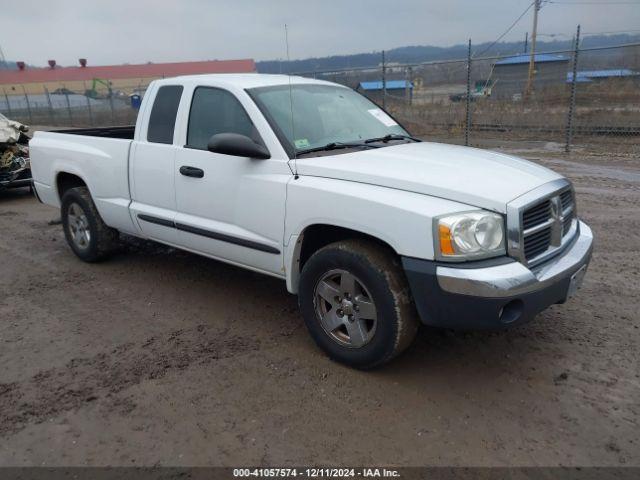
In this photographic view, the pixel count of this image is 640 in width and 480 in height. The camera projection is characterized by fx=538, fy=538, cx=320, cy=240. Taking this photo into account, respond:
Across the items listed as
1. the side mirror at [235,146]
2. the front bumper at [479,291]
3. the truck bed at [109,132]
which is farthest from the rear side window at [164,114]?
the front bumper at [479,291]

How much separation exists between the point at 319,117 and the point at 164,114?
1.43 m

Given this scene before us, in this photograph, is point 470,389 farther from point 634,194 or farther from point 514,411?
point 634,194

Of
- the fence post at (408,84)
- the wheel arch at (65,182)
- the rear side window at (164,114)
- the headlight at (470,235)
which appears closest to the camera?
the headlight at (470,235)

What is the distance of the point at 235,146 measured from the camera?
3682 millimetres

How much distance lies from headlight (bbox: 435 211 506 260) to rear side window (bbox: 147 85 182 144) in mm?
2619

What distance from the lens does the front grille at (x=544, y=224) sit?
3133 mm

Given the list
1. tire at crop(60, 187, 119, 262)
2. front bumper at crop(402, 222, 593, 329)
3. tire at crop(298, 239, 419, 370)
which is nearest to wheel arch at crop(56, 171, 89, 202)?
tire at crop(60, 187, 119, 262)

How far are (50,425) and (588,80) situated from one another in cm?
1580

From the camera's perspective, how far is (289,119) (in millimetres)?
3988

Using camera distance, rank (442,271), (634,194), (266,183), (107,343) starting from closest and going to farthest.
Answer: (442,271) < (266,183) < (107,343) < (634,194)

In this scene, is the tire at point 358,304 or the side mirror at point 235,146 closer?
the tire at point 358,304

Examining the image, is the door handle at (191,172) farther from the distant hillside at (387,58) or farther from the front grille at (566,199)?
the front grille at (566,199)

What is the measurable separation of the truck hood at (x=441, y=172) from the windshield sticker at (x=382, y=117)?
27.1 inches

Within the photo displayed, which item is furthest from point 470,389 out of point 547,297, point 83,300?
point 83,300
